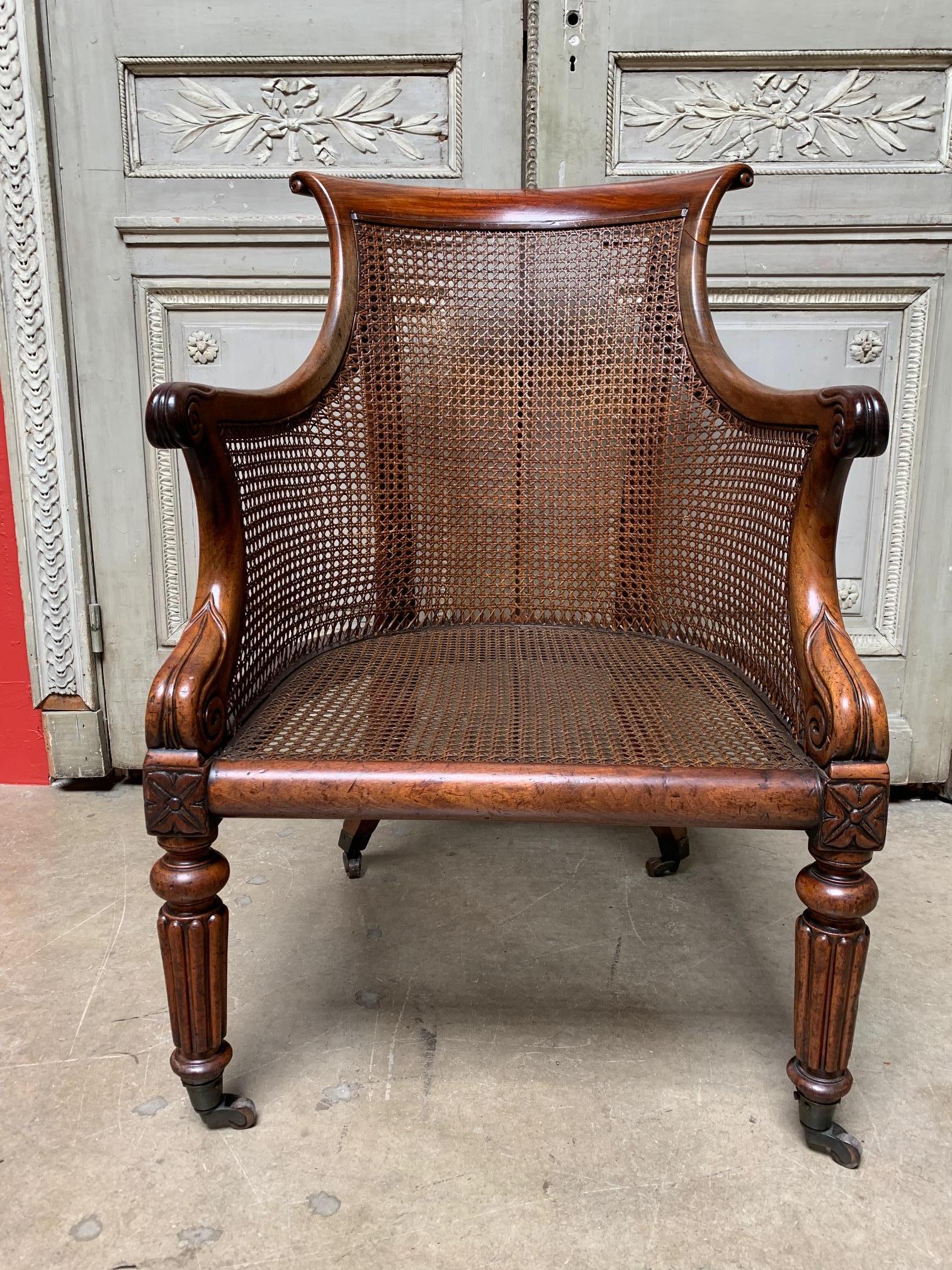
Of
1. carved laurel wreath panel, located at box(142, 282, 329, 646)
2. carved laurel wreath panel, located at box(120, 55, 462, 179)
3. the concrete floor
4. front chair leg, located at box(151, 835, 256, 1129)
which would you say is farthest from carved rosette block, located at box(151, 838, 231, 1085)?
carved laurel wreath panel, located at box(120, 55, 462, 179)

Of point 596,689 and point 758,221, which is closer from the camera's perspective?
point 596,689

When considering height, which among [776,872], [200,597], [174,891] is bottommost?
[776,872]

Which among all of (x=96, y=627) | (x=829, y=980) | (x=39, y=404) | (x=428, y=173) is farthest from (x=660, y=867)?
(x=39, y=404)

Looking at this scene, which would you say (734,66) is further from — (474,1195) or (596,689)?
(474,1195)

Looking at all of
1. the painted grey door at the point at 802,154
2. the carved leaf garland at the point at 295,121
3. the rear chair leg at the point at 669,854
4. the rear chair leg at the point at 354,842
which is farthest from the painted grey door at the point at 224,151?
the rear chair leg at the point at 669,854

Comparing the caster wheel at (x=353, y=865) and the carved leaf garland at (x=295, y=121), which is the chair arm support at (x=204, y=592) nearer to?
the caster wheel at (x=353, y=865)

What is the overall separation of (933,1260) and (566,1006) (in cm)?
47

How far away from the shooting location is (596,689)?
3.37ft

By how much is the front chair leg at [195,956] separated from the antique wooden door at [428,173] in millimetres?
1126

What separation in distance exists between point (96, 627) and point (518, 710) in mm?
1224

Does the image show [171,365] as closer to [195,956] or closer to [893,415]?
[195,956]

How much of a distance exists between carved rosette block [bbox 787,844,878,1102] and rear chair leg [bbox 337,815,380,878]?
31.0 inches

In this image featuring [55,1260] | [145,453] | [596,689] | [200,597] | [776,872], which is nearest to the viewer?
[55,1260]

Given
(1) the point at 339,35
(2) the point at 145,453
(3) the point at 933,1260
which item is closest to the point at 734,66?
(1) the point at 339,35
